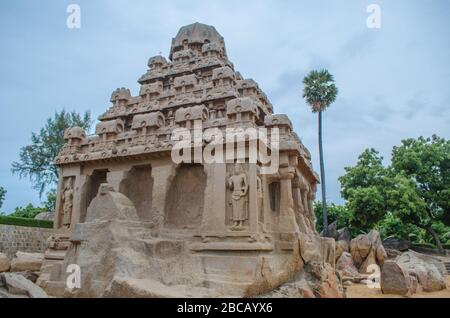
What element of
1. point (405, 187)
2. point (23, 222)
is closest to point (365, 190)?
point (405, 187)

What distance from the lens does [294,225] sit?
11.7 metres

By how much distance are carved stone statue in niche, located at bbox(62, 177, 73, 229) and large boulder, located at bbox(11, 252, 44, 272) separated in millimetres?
2139

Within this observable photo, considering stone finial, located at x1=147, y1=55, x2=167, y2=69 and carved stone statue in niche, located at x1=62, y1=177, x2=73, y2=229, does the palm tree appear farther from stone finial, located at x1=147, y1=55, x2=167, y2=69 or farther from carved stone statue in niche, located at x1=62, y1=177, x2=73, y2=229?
carved stone statue in niche, located at x1=62, y1=177, x2=73, y2=229

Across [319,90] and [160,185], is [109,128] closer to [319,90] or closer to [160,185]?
[160,185]

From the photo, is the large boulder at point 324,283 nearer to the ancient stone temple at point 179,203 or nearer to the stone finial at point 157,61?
the ancient stone temple at point 179,203

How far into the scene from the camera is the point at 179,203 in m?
12.9

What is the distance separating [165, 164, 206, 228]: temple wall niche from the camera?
1259 centimetres

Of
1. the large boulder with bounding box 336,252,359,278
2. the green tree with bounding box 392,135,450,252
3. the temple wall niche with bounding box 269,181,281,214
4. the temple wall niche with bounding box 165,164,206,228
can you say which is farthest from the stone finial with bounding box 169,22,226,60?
the green tree with bounding box 392,135,450,252

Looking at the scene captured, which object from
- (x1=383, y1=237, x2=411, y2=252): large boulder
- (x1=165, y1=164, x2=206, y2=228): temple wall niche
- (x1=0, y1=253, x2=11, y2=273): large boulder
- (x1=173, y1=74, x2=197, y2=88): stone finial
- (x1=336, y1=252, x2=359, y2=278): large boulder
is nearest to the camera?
(x1=165, y1=164, x2=206, y2=228): temple wall niche

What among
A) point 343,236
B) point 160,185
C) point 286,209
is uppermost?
point 160,185

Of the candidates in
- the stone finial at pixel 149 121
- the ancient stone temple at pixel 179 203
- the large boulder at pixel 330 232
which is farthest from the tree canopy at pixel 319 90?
the stone finial at pixel 149 121

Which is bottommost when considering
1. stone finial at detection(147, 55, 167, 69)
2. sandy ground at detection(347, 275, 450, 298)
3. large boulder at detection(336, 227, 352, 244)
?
sandy ground at detection(347, 275, 450, 298)

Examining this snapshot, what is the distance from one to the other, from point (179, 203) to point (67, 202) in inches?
206

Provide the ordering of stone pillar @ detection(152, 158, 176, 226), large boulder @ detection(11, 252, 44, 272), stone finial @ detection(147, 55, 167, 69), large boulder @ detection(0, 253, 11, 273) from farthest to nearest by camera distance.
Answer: stone finial @ detection(147, 55, 167, 69) < large boulder @ detection(11, 252, 44, 272) < large boulder @ detection(0, 253, 11, 273) < stone pillar @ detection(152, 158, 176, 226)
